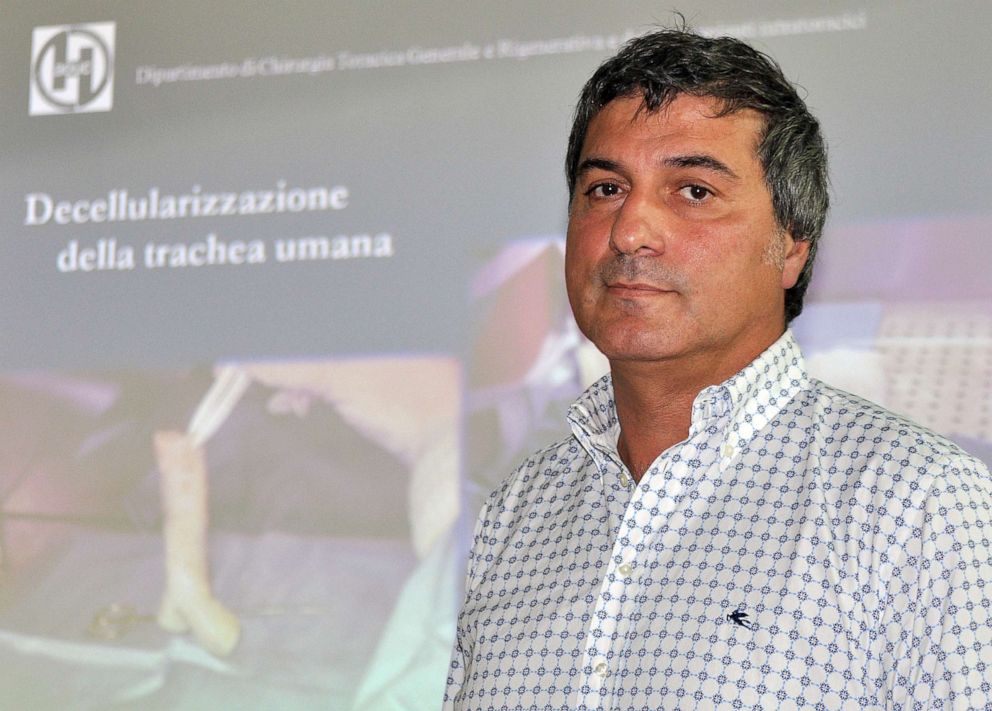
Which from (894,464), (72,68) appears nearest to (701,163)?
(894,464)

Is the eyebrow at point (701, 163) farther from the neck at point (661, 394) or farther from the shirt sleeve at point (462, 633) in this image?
the shirt sleeve at point (462, 633)

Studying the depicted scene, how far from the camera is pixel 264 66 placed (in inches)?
119

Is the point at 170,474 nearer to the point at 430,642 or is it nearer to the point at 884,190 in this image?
the point at 430,642

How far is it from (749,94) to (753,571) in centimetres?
58

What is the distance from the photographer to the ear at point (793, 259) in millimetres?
1586

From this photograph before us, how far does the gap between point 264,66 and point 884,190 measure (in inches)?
58.2

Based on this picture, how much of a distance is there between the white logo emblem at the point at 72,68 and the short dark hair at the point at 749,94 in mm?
1878

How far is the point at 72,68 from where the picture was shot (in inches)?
122

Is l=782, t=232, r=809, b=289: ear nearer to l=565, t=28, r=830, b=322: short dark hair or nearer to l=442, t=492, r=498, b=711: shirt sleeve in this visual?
l=565, t=28, r=830, b=322: short dark hair

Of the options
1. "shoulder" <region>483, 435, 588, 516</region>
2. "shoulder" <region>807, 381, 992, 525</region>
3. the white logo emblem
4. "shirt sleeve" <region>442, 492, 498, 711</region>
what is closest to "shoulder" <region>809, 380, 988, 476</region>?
"shoulder" <region>807, 381, 992, 525</region>

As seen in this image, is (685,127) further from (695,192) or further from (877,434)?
(877,434)

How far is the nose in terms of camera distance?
4.79ft

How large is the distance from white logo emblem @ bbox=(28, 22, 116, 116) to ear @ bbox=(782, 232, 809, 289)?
2.05 m

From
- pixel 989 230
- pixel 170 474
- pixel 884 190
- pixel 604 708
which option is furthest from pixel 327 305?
pixel 604 708
